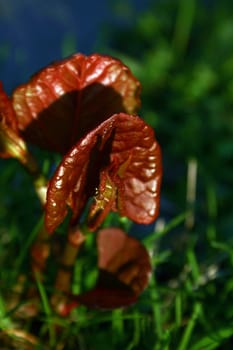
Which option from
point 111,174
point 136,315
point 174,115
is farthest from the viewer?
point 174,115

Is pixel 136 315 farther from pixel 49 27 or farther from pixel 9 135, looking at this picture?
pixel 49 27

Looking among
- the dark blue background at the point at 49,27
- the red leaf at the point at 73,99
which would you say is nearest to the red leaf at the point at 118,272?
the red leaf at the point at 73,99

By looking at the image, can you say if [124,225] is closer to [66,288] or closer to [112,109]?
[66,288]

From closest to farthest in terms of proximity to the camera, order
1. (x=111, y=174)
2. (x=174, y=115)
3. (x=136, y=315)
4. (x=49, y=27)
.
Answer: (x=111, y=174) < (x=136, y=315) < (x=174, y=115) < (x=49, y=27)

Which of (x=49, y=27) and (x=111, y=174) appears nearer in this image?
(x=111, y=174)

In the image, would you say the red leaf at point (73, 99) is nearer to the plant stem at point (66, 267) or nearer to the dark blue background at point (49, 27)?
the plant stem at point (66, 267)

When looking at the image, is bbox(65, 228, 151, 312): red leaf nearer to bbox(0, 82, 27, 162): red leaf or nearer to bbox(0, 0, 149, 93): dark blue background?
bbox(0, 82, 27, 162): red leaf

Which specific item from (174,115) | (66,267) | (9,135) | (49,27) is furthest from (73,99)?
(49,27)

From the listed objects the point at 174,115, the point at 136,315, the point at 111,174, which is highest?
the point at 111,174

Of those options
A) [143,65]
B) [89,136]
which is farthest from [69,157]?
[143,65]
